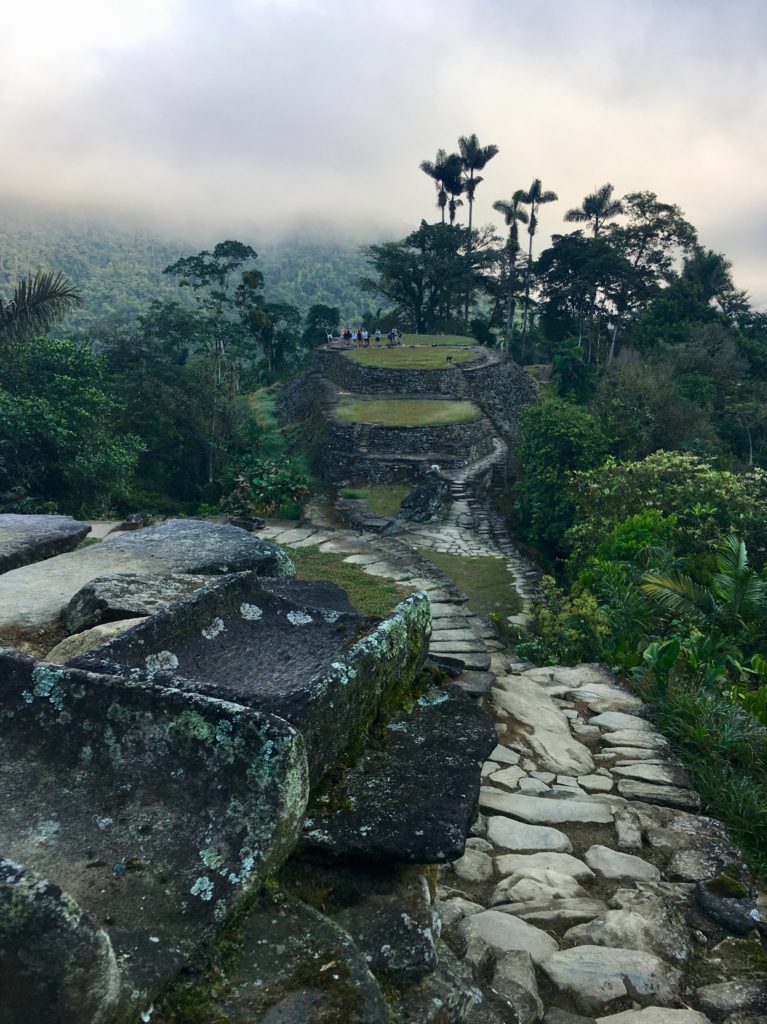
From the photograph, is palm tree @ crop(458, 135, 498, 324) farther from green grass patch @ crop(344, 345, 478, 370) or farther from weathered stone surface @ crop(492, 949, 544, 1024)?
weathered stone surface @ crop(492, 949, 544, 1024)

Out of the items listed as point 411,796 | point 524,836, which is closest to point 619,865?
point 524,836

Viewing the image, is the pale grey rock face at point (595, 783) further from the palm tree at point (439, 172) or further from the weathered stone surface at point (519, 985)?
the palm tree at point (439, 172)

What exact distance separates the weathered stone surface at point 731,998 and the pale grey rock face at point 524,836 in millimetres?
971

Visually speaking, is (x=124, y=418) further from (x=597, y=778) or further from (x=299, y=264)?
(x=299, y=264)

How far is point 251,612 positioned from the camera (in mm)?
3457

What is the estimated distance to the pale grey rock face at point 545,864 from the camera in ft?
10.4

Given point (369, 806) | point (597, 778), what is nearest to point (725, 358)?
point (597, 778)

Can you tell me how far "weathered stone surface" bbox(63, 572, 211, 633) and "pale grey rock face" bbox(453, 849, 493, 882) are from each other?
Answer: 190 cm

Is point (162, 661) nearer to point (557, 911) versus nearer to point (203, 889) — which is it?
point (203, 889)

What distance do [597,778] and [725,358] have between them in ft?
105

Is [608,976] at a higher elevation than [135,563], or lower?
lower

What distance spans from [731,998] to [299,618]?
231 centimetres

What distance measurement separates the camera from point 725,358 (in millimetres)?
31297

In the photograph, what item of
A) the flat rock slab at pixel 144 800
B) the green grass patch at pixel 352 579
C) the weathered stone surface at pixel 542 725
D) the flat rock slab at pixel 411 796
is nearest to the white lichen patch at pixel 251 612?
the flat rock slab at pixel 411 796
